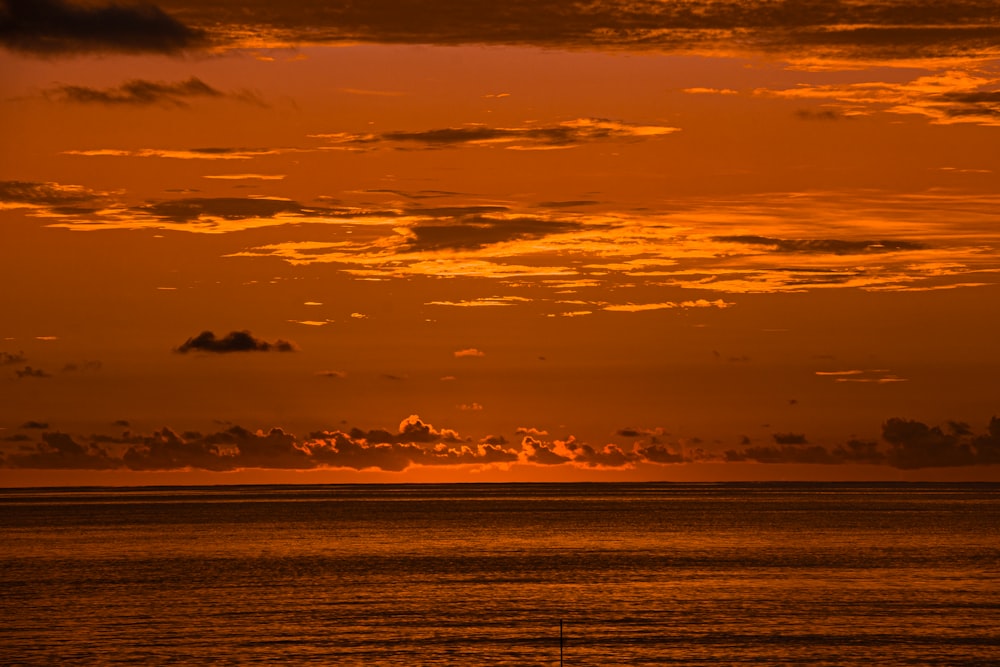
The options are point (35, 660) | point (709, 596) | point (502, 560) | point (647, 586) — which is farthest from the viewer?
point (502, 560)

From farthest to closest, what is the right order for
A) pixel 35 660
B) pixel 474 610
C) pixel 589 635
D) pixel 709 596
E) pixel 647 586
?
1. pixel 647 586
2. pixel 709 596
3. pixel 474 610
4. pixel 589 635
5. pixel 35 660

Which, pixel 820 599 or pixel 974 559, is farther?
pixel 974 559

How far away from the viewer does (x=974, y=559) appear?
151 metres

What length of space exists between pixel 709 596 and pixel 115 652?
1952 inches

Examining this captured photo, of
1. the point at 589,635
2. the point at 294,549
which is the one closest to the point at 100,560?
the point at 294,549

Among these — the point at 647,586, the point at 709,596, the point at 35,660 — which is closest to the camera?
the point at 35,660

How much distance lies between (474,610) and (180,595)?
26.6 m

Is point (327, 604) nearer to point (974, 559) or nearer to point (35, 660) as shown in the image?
point (35, 660)

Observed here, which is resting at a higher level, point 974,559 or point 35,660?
point 974,559

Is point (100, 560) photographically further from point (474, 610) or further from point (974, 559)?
point (974, 559)

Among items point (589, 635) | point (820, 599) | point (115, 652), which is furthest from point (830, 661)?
point (115, 652)

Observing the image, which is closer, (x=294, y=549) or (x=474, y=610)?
(x=474, y=610)

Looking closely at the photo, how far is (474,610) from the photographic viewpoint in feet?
343

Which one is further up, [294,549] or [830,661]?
[294,549]
